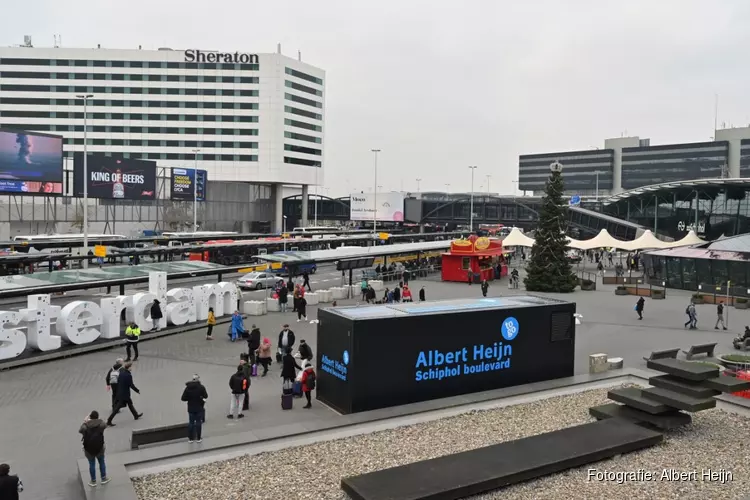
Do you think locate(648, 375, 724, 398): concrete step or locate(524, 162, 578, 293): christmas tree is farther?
locate(524, 162, 578, 293): christmas tree

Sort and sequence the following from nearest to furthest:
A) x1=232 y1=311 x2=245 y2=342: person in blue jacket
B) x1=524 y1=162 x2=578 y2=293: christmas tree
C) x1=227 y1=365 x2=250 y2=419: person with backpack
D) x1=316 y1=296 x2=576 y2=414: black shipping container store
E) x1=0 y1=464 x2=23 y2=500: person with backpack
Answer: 1. x1=0 y1=464 x2=23 y2=500: person with backpack
2. x1=227 y1=365 x2=250 y2=419: person with backpack
3. x1=316 y1=296 x2=576 y2=414: black shipping container store
4. x1=232 y1=311 x2=245 y2=342: person in blue jacket
5. x1=524 y1=162 x2=578 y2=293: christmas tree

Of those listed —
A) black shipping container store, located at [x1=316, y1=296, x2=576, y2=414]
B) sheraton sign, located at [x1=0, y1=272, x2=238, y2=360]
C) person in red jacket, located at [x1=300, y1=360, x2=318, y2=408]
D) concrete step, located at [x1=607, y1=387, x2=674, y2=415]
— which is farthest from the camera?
sheraton sign, located at [x1=0, y1=272, x2=238, y2=360]

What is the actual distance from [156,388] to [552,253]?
28677 mm

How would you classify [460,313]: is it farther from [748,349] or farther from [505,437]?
[748,349]

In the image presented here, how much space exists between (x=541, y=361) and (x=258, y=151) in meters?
77.8

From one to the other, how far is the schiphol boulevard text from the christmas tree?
80.6ft

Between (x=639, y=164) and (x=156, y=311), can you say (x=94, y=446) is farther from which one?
(x=639, y=164)

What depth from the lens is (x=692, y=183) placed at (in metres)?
68.9

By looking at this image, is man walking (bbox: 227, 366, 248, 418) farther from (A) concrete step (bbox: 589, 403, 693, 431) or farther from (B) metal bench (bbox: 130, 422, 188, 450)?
(A) concrete step (bbox: 589, 403, 693, 431)

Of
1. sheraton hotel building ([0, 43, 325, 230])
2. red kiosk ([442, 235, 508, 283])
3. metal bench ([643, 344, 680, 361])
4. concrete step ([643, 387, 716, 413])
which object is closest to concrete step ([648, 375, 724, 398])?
concrete step ([643, 387, 716, 413])

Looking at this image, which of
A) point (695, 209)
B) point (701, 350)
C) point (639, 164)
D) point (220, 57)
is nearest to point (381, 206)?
point (220, 57)

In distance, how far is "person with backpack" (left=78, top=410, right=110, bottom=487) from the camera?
31.0 feet

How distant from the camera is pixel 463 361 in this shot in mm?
14961

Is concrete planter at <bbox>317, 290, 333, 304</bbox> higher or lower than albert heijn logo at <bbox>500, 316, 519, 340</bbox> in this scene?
lower
